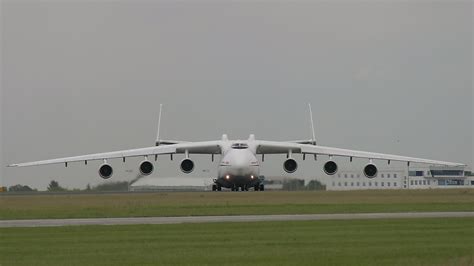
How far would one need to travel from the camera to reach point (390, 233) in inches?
950

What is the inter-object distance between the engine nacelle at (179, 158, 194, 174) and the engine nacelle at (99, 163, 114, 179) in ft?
13.6

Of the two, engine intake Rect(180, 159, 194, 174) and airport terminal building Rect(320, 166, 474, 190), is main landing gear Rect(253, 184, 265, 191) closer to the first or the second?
engine intake Rect(180, 159, 194, 174)

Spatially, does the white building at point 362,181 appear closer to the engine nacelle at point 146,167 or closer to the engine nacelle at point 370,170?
the engine nacelle at point 370,170

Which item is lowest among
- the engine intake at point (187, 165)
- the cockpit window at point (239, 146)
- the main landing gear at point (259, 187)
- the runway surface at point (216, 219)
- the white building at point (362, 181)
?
the runway surface at point (216, 219)

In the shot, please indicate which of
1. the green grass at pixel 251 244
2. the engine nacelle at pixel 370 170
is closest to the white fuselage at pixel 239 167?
the engine nacelle at pixel 370 170

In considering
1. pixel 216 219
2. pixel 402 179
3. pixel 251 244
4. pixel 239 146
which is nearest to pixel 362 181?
pixel 402 179

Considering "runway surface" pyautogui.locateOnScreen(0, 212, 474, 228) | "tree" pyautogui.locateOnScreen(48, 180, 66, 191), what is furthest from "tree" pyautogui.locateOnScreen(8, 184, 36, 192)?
"runway surface" pyautogui.locateOnScreen(0, 212, 474, 228)

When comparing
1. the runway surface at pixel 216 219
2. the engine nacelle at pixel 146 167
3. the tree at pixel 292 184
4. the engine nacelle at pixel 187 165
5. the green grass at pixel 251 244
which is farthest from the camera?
the tree at pixel 292 184

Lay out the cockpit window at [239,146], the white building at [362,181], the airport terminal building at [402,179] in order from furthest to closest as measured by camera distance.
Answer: the airport terminal building at [402,179] → the white building at [362,181] → the cockpit window at [239,146]

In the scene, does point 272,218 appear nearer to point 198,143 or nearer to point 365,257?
point 365,257

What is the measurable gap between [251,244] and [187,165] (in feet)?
130

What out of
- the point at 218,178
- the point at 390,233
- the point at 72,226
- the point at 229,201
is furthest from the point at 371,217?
the point at 218,178

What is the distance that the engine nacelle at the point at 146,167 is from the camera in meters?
60.4

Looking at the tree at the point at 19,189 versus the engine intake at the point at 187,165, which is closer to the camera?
the engine intake at the point at 187,165
